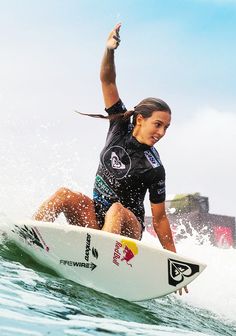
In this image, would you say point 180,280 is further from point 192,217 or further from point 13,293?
point 192,217

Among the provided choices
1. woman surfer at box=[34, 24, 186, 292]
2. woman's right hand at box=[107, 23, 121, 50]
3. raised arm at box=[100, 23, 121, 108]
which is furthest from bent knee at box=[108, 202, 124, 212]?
woman's right hand at box=[107, 23, 121, 50]

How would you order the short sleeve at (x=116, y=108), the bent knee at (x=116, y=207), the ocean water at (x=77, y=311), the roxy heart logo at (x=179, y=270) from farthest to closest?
the short sleeve at (x=116, y=108) < the bent knee at (x=116, y=207) < the roxy heart logo at (x=179, y=270) < the ocean water at (x=77, y=311)

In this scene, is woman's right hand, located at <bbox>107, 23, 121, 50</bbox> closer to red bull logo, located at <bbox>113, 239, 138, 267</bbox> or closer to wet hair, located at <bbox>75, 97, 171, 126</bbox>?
wet hair, located at <bbox>75, 97, 171, 126</bbox>

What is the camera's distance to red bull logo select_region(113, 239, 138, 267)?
439 cm

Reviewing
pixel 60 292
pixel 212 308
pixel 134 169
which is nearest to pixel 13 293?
pixel 60 292

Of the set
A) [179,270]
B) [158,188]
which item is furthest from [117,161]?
[179,270]

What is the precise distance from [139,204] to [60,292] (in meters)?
1.46

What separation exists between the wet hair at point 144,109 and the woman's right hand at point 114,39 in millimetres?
625

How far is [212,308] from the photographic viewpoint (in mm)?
5820

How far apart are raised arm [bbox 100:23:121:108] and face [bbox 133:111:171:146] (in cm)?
43

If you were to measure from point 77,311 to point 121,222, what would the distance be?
1.33 metres

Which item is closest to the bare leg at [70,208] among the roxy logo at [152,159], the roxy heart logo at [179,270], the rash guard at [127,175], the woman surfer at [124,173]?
the woman surfer at [124,173]

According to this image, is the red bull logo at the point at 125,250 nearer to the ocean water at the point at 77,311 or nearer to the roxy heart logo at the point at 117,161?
the ocean water at the point at 77,311

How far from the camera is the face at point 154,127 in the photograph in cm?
503
